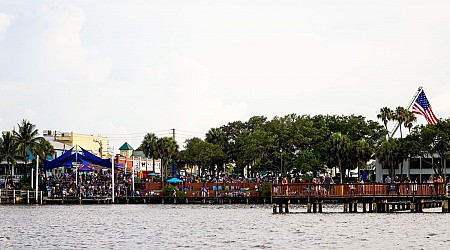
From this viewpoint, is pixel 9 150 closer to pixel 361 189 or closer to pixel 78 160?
pixel 78 160

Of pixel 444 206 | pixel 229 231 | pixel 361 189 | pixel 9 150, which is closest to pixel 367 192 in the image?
pixel 361 189

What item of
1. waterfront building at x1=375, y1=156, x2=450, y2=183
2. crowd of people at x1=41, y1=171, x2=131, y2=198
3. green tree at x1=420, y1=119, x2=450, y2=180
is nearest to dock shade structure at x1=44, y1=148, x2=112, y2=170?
crowd of people at x1=41, y1=171, x2=131, y2=198

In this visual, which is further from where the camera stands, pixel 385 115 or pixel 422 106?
pixel 385 115

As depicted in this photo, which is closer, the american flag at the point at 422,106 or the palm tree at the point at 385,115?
the american flag at the point at 422,106

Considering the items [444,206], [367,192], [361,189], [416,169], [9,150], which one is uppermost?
[9,150]

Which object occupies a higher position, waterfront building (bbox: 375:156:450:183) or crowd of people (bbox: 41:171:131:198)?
waterfront building (bbox: 375:156:450:183)

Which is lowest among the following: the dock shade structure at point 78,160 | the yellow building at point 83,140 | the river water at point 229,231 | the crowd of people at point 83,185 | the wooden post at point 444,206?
the river water at point 229,231

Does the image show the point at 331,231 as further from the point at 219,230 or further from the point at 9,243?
the point at 9,243

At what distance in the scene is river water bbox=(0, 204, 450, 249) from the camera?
147 feet

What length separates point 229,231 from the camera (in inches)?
2147

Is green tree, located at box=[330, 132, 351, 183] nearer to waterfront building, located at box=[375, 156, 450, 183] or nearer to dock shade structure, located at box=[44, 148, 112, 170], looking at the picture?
waterfront building, located at box=[375, 156, 450, 183]

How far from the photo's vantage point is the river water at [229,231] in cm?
4475

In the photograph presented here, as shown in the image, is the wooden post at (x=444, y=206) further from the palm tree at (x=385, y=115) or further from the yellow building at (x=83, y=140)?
the yellow building at (x=83, y=140)

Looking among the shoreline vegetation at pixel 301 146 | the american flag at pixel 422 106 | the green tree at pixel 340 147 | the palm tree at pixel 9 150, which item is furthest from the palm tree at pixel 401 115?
the palm tree at pixel 9 150
